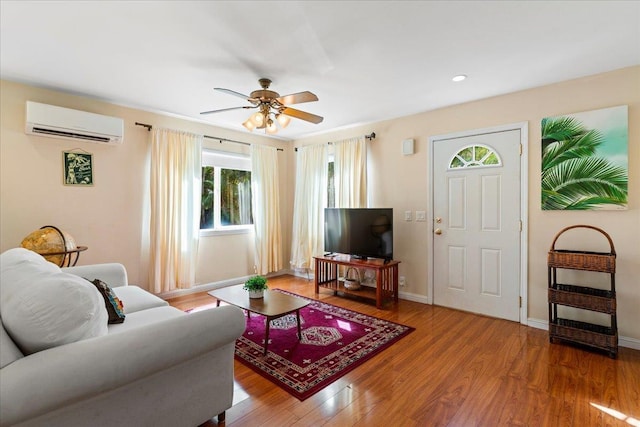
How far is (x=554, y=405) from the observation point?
1939 mm

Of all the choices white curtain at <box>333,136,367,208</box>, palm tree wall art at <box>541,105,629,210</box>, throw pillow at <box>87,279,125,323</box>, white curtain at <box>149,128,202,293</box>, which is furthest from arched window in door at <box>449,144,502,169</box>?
throw pillow at <box>87,279,125,323</box>

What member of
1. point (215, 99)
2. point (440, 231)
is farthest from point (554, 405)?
point (215, 99)

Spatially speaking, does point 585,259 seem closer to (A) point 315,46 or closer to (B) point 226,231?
(A) point 315,46

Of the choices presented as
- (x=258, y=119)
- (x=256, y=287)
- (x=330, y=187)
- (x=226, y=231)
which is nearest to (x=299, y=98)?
(x=258, y=119)

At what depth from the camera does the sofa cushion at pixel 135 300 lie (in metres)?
2.42

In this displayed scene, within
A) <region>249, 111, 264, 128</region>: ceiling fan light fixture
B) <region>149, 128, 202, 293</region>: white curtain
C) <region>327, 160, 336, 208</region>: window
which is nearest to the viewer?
<region>249, 111, 264, 128</region>: ceiling fan light fixture

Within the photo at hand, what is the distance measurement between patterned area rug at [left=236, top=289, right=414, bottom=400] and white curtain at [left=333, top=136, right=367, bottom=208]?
164 cm

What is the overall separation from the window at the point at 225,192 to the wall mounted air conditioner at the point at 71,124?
125 cm

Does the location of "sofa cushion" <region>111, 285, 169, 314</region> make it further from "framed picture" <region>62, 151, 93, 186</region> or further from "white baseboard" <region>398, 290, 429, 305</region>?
"white baseboard" <region>398, 290, 429, 305</region>

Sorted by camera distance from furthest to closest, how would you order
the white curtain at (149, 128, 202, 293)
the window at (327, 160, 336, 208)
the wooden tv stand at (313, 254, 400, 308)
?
the window at (327, 160, 336, 208) < the white curtain at (149, 128, 202, 293) < the wooden tv stand at (313, 254, 400, 308)

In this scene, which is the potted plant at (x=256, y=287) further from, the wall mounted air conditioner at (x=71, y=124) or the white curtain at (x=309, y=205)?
the wall mounted air conditioner at (x=71, y=124)

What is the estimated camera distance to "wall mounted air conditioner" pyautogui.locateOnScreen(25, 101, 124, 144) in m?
3.03

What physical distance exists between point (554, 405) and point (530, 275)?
5.13ft

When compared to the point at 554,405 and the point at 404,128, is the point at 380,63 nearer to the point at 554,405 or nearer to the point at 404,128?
the point at 404,128
